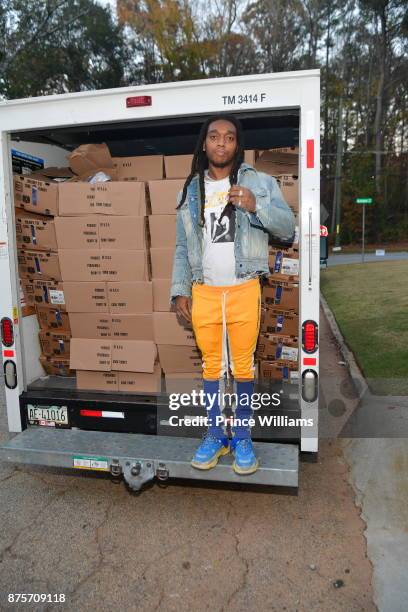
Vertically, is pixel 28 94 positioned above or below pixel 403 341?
above

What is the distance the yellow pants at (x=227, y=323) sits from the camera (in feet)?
9.67

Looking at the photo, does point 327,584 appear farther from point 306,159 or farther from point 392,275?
point 392,275

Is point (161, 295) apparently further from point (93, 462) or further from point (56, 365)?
point (93, 462)

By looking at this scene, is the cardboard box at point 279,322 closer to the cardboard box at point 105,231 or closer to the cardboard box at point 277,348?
the cardboard box at point 277,348

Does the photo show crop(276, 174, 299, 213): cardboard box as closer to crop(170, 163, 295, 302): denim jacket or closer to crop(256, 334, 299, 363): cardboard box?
crop(170, 163, 295, 302): denim jacket

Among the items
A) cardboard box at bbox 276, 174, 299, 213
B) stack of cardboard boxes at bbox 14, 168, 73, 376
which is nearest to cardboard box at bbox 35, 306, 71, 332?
stack of cardboard boxes at bbox 14, 168, 73, 376

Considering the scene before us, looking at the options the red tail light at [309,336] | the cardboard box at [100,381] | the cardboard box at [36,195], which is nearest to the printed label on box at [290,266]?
the red tail light at [309,336]

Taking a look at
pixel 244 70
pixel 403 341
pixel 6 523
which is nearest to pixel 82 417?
pixel 6 523

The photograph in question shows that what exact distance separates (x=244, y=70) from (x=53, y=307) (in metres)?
35.4

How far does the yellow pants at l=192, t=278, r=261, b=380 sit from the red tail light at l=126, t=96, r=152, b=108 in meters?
1.09

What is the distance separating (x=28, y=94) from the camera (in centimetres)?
2948

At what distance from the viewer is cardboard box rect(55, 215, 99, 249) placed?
3539mm

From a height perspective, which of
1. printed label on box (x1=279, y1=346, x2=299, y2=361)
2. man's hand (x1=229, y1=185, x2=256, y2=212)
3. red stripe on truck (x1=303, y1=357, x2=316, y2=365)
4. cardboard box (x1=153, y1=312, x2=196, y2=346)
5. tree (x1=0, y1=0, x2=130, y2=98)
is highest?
tree (x1=0, y1=0, x2=130, y2=98)

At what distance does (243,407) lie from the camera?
3.02m
